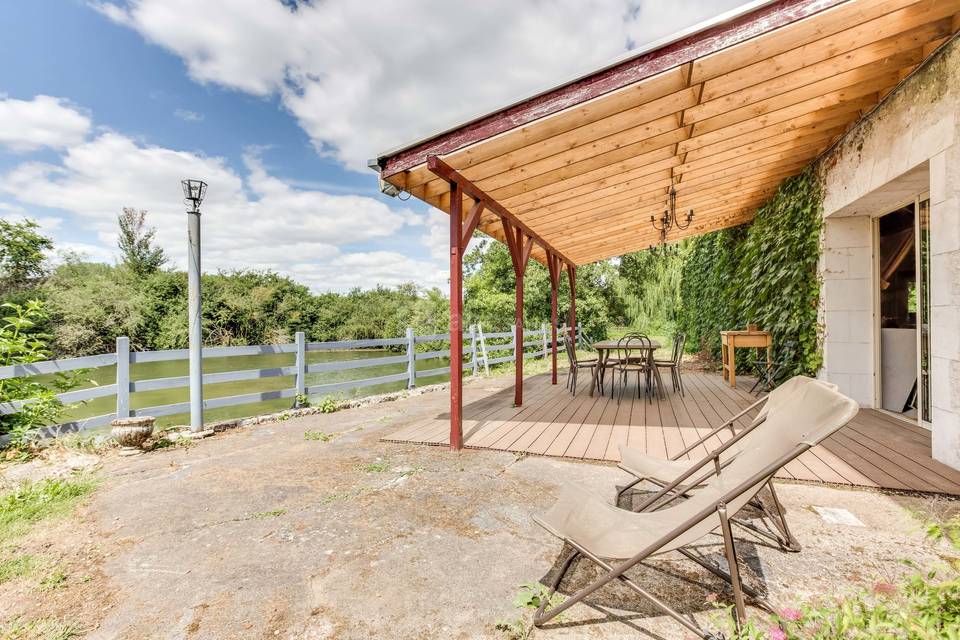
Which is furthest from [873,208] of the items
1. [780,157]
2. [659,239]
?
[659,239]

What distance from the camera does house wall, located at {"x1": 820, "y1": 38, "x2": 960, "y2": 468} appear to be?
254cm

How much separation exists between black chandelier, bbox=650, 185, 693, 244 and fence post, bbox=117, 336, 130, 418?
5879 mm

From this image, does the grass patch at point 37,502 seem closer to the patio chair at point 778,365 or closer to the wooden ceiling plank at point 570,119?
the wooden ceiling plank at point 570,119

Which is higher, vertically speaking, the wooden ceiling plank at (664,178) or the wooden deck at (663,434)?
the wooden ceiling plank at (664,178)

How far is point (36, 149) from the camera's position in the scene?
41531 mm

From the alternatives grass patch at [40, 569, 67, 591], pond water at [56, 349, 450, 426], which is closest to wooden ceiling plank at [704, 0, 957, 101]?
grass patch at [40, 569, 67, 591]

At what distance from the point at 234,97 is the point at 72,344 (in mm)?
15354

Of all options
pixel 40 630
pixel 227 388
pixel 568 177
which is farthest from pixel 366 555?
pixel 227 388

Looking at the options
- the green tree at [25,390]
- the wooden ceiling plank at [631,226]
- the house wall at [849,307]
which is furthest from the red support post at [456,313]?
the house wall at [849,307]

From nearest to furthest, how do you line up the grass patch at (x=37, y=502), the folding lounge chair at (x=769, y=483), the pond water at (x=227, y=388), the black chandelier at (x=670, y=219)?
the folding lounge chair at (x=769, y=483), the grass patch at (x=37, y=502), the black chandelier at (x=670, y=219), the pond water at (x=227, y=388)

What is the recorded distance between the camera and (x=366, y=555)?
6.20 ft

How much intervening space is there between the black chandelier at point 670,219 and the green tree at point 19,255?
2838cm

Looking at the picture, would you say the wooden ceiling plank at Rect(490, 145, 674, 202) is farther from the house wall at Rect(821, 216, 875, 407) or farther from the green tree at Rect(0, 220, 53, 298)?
the green tree at Rect(0, 220, 53, 298)

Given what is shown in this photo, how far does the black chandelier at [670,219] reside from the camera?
5.18 m
